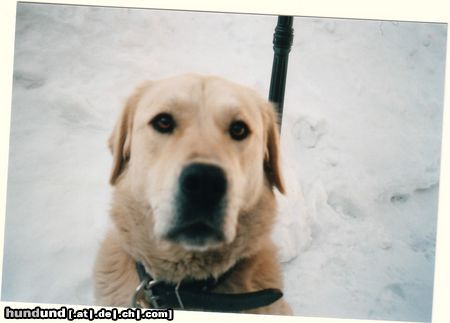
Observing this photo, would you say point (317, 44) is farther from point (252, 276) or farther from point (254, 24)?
point (252, 276)

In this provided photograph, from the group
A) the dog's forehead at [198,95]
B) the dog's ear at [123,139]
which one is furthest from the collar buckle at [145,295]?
the dog's forehead at [198,95]

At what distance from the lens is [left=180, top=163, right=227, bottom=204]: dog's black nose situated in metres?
1.50

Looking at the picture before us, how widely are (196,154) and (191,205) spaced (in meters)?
0.21

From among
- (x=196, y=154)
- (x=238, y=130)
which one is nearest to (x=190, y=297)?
(x=196, y=154)

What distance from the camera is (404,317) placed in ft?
7.54

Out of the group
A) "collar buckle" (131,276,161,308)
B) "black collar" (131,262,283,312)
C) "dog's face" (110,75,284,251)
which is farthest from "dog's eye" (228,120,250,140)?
"collar buckle" (131,276,161,308)

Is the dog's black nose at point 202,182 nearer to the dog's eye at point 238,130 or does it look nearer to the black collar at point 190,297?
the dog's eye at point 238,130

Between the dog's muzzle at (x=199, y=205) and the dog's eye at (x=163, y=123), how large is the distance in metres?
0.31

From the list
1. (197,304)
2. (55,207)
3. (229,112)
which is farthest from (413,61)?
(55,207)

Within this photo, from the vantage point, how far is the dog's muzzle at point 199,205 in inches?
59.2

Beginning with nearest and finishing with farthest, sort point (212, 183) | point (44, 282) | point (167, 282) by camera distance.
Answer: point (212, 183), point (167, 282), point (44, 282)

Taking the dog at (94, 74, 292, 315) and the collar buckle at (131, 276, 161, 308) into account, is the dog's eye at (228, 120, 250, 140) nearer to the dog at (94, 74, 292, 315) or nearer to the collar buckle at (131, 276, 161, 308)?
the dog at (94, 74, 292, 315)

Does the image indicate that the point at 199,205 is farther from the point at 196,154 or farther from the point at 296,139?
the point at 296,139

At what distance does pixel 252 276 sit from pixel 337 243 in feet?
2.55
